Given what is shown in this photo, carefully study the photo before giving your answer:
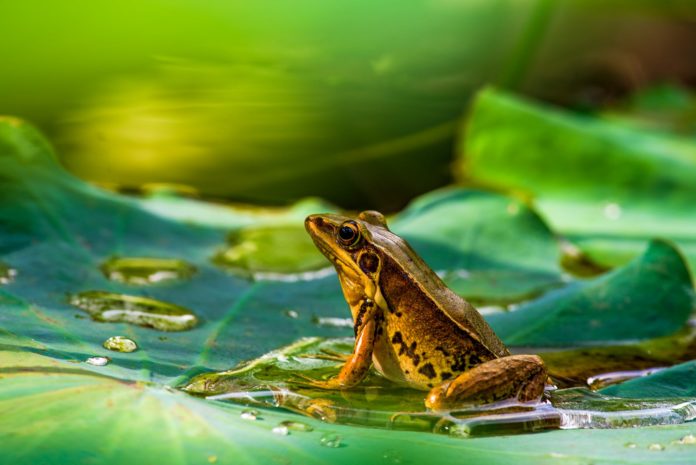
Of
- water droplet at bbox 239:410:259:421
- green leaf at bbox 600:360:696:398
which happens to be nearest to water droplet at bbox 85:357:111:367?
water droplet at bbox 239:410:259:421

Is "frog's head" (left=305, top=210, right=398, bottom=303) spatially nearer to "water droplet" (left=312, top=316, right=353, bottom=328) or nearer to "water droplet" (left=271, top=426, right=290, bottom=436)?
"water droplet" (left=312, top=316, right=353, bottom=328)

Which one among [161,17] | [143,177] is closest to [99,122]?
[143,177]

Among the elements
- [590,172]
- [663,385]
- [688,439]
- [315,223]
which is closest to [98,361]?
[315,223]

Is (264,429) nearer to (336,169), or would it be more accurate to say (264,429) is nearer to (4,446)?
(4,446)

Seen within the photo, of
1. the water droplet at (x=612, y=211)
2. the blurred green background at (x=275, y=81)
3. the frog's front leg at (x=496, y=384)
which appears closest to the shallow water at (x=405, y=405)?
the frog's front leg at (x=496, y=384)

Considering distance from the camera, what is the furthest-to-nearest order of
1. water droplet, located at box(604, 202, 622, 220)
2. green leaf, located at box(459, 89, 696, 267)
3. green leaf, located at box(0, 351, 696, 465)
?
water droplet, located at box(604, 202, 622, 220) → green leaf, located at box(459, 89, 696, 267) → green leaf, located at box(0, 351, 696, 465)

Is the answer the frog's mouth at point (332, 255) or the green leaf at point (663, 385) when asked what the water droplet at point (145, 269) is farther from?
the green leaf at point (663, 385)
